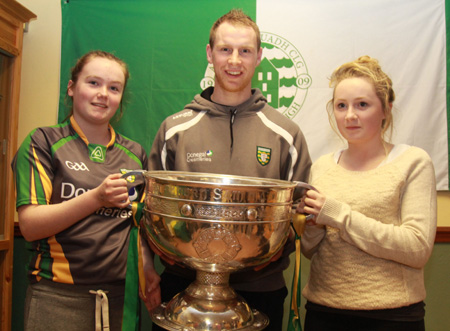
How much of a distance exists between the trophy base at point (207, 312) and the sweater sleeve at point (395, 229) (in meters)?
0.28

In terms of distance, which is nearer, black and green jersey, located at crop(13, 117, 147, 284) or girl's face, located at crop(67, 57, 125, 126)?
black and green jersey, located at crop(13, 117, 147, 284)

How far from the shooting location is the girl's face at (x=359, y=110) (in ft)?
3.58

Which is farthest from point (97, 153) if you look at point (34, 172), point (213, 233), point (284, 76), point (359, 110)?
point (284, 76)

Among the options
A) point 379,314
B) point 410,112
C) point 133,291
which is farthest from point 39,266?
point 410,112

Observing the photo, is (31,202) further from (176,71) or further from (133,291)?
(176,71)

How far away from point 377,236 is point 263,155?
15.5 inches

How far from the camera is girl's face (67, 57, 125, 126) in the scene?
122 cm

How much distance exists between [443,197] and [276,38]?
3.68ft

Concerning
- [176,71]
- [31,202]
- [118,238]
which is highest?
[176,71]

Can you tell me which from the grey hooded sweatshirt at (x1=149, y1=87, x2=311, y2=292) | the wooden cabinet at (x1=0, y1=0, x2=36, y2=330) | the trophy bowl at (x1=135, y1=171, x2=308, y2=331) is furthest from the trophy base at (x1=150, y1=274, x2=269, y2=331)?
the wooden cabinet at (x1=0, y1=0, x2=36, y2=330)

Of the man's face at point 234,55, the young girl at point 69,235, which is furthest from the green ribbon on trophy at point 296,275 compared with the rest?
the man's face at point 234,55

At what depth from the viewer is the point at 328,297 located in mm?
1049

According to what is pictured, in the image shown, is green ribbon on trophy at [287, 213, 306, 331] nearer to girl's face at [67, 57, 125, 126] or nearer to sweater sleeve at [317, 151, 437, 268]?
sweater sleeve at [317, 151, 437, 268]

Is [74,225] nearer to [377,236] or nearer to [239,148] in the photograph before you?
[239,148]
